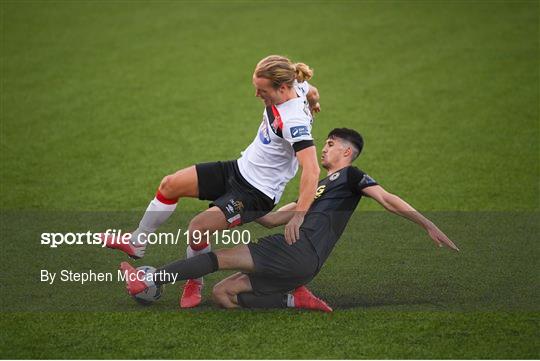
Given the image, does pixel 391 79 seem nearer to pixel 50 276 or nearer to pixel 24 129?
pixel 24 129

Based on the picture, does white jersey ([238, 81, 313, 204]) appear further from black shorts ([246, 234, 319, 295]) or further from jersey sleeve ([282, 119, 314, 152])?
black shorts ([246, 234, 319, 295])

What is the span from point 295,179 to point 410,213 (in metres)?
4.24

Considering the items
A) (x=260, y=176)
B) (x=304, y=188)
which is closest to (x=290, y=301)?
(x=304, y=188)

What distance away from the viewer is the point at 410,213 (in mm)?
5855

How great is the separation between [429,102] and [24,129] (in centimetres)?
578

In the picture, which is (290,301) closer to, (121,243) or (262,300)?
(262,300)

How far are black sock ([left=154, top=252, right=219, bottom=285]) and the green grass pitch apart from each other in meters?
0.28

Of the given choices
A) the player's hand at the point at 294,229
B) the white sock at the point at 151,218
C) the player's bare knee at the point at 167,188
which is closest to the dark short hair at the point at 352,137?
the player's hand at the point at 294,229

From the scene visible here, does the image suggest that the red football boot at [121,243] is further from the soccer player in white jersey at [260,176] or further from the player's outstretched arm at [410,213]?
the player's outstretched arm at [410,213]

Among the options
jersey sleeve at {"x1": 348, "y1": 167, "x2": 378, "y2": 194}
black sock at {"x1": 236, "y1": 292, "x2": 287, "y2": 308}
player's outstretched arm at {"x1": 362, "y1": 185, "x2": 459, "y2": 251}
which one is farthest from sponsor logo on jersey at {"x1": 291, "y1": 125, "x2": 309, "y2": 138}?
black sock at {"x1": 236, "y1": 292, "x2": 287, "y2": 308}

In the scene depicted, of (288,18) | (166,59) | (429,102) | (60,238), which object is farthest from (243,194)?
(288,18)

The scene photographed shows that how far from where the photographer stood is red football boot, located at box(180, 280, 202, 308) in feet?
20.3

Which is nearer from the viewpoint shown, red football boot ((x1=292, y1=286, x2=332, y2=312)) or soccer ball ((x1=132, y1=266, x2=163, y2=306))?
red football boot ((x1=292, y1=286, x2=332, y2=312))

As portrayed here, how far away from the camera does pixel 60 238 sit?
7871 mm
